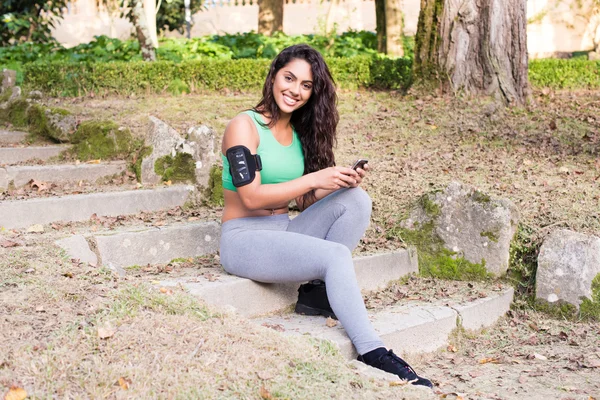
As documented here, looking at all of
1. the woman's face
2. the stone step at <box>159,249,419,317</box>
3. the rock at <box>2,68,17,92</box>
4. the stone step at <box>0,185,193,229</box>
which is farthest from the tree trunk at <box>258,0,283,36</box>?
the woman's face

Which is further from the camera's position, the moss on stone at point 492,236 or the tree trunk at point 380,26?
the tree trunk at point 380,26

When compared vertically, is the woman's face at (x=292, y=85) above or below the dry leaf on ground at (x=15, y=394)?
above

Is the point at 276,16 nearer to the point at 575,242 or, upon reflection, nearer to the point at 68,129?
the point at 68,129

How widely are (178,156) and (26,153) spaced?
141 centimetres

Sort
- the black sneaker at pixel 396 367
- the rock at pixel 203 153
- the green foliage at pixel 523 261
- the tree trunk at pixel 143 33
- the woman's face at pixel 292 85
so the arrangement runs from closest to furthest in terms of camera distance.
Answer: the black sneaker at pixel 396 367, the woman's face at pixel 292 85, the green foliage at pixel 523 261, the rock at pixel 203 153, the tree trunk at pixel 143 33

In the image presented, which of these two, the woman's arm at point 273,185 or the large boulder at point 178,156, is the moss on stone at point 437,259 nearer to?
the woman's arm at point 273,185

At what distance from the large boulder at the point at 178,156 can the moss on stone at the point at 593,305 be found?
106 inches

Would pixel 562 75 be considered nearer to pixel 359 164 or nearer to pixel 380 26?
pixel 380 26

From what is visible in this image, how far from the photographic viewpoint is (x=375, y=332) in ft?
11.0

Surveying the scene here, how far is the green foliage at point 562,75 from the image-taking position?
375 inches

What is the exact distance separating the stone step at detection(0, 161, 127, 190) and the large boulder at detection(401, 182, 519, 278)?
2407 mm

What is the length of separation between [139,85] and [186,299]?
5.87 m

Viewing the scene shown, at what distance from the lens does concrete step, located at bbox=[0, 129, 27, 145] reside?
21.0ft

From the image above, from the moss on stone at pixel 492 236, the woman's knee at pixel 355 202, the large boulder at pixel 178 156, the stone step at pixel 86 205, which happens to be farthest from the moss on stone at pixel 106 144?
the moss on stone at pixel 492 236
